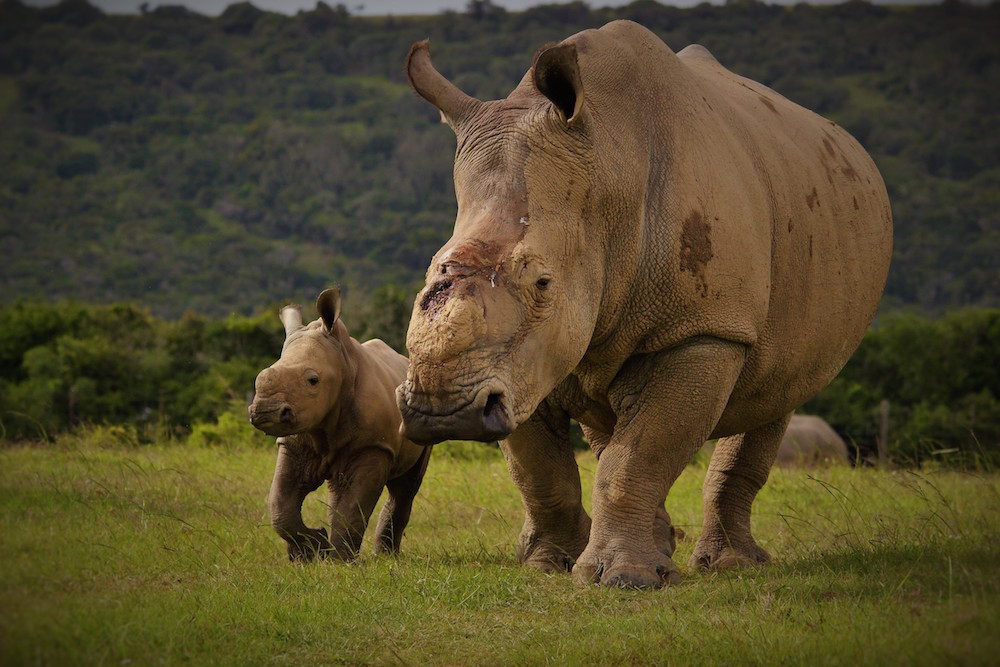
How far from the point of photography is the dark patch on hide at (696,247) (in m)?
5.93

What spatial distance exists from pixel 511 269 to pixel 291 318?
3241 mm

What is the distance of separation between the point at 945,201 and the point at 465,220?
7060 cm

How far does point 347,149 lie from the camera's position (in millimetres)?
85438

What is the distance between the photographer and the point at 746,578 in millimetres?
6266

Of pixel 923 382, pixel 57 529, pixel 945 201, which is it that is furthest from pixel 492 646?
pixel 945 201

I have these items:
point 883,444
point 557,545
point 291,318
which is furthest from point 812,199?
point 883,444

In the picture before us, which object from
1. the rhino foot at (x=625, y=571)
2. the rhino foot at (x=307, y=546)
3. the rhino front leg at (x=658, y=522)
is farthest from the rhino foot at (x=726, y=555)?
the rhino foot at (x=307, y=546)

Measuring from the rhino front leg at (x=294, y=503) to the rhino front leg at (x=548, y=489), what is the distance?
1217 millimetres

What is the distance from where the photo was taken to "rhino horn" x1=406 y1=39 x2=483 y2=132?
6055 mm

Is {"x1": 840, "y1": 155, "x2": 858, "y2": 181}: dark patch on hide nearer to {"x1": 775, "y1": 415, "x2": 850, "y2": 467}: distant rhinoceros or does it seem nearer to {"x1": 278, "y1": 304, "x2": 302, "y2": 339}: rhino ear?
{"x1": 278, "y1": 304, "x2": 302, "y2": 339}: rhino ear

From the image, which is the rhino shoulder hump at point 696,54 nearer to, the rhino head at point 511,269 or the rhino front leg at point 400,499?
the rhino head at point 511,269

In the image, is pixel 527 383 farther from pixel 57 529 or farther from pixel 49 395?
pixel 49 395

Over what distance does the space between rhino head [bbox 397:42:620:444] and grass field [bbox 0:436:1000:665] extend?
879 mm

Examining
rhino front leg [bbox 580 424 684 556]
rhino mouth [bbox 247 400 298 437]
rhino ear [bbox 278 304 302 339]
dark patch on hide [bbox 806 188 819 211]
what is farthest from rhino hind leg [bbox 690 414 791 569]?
rhino ear [bbox 278 304 302 339]
